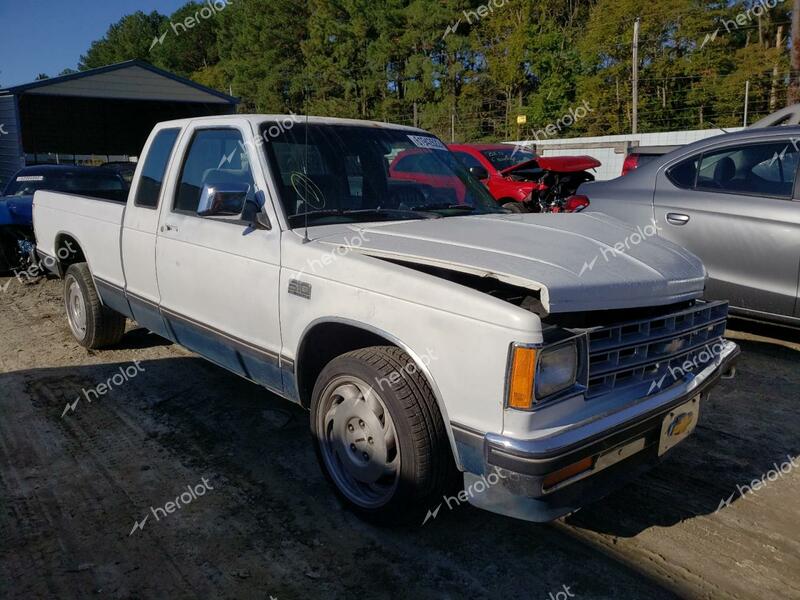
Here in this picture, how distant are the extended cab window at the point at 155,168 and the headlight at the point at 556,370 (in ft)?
10.3

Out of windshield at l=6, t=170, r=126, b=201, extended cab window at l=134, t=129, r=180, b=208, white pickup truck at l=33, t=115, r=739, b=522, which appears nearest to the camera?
white pickup truck at l=33, t=115, r=739, b=522

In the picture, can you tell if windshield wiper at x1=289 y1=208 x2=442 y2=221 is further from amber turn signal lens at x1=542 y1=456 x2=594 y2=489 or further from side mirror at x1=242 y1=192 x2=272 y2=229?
amber turn signal lens at x1=542 y1=456 x2=594 y2=489

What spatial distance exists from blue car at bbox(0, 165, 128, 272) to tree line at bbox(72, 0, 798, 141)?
24.9 feet

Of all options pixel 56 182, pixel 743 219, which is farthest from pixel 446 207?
pixel 56 182

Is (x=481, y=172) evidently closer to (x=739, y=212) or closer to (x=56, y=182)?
(x=739, y=212)

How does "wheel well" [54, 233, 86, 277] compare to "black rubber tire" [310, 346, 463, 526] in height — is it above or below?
above

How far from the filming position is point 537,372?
93.4 inches

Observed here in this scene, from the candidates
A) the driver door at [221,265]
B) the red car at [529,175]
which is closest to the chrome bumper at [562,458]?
the driver door at [221,265]

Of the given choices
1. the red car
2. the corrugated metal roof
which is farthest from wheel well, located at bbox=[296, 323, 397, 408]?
the corrugated metal roof

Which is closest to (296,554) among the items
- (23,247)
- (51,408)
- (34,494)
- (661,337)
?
(34,494)

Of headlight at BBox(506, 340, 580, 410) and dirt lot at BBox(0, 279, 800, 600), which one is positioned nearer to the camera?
headlight at BBox(506, 340, 580, 410)

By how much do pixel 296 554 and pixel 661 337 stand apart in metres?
1.84

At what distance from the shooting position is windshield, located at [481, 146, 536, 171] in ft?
41.9

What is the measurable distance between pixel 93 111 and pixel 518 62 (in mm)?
21317
